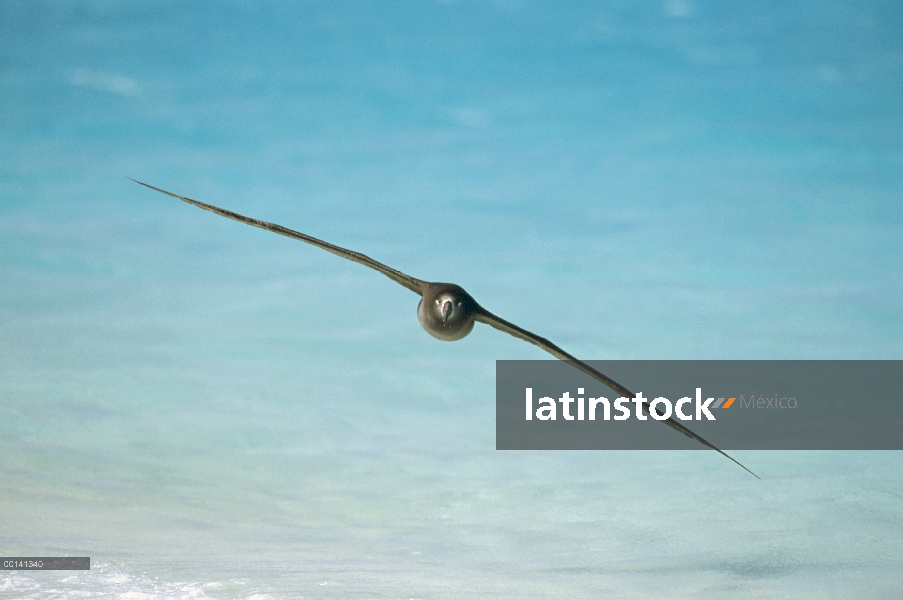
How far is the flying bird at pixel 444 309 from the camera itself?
2861 cm

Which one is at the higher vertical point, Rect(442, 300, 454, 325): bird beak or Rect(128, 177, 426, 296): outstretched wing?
Rect(128, 177, 426, 296): outstretched wing

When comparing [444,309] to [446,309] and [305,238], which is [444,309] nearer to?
[446,309]

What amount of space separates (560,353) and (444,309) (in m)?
3.50

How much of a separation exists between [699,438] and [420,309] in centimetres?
823

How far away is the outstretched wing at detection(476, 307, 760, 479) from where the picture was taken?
95.9ft

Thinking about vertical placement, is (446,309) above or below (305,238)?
below

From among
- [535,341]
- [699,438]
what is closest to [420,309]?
[535,341]

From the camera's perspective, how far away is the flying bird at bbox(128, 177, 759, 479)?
2861 cm

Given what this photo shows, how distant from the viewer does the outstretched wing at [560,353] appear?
1151 inches

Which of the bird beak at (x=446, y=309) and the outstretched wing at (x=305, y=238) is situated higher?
the outstretched wing at (x=305, y=238)

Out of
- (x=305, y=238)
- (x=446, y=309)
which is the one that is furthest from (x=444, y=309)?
(x=305, y=238)

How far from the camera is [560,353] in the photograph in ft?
97.3

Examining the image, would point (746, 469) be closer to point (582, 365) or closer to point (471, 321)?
point (582, 365)

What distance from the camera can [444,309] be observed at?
2880cm
